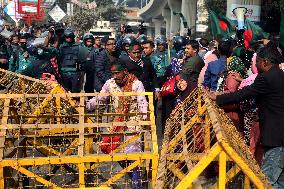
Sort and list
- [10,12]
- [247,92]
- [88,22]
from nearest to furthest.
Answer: [247,92] → [10,12] → [88,22]

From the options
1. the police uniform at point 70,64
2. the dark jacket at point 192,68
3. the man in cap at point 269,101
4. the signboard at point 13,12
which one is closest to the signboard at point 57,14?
the signboard at point 13,12

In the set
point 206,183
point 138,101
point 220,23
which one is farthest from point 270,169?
point 220,23

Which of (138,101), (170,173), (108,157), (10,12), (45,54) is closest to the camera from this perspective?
(170,173)

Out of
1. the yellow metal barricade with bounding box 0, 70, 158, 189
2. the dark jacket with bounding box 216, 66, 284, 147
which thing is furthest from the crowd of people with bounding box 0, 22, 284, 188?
the yellow metal barricade with bounding box 0, 70, 158, 189

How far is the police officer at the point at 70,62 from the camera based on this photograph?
995 centimetres

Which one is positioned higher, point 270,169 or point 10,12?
point 10,12

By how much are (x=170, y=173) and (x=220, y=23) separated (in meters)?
7.98

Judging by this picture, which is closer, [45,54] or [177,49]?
[45,54]

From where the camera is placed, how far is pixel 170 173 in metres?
3.67

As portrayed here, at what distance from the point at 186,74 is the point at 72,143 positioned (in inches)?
111

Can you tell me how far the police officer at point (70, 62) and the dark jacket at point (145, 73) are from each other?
6.81 ft

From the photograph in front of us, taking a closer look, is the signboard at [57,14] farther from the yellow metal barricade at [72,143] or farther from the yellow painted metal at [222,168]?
the yellow painted metal at [222,168]

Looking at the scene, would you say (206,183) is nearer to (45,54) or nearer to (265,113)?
(265,113)

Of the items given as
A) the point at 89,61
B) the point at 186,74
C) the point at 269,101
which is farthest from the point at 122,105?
the point at 89,61
